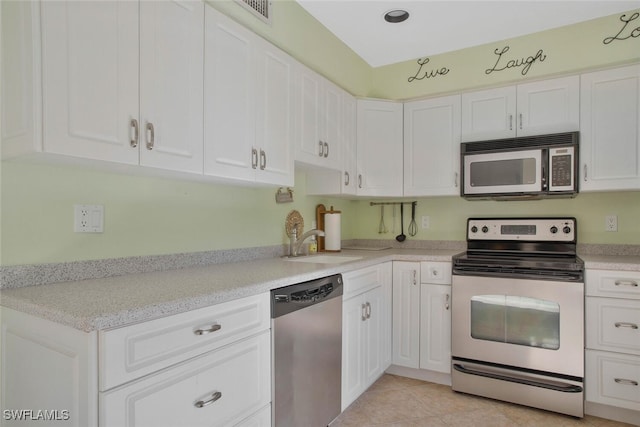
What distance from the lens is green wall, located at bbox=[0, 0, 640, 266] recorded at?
1.39 meters

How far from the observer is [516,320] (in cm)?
231

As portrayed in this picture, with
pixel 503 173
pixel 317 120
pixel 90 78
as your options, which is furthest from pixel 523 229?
pixel 90 78

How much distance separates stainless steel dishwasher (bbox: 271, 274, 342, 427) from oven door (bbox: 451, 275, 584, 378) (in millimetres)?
971

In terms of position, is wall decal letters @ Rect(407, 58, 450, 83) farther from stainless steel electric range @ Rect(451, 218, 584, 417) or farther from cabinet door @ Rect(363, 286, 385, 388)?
cabinet door @ Rect(363, 286, 385, 388)

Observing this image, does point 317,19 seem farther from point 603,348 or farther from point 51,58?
point 603,348

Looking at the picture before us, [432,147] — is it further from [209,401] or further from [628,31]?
[209,401]

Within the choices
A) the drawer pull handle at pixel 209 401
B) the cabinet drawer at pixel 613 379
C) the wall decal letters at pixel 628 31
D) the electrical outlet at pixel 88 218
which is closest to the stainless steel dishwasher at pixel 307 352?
the drawer pull handle at pixel 209 401

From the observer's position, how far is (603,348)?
2.16m

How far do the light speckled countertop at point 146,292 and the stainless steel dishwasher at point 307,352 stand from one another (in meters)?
0.08

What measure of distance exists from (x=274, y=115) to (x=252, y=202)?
58 centimetres

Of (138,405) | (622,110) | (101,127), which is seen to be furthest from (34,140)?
(622,110)

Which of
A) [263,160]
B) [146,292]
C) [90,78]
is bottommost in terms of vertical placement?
[146,292]

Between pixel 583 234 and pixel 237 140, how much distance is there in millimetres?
2535

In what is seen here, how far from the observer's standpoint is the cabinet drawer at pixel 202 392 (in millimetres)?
1010
